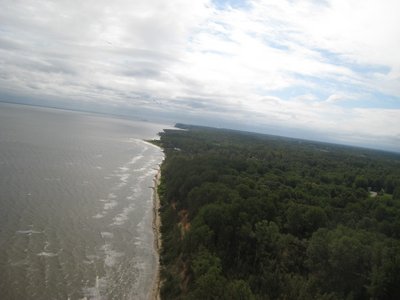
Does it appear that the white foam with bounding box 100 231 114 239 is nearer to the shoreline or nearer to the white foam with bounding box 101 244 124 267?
the white foam with bounding box 101 244 124 267

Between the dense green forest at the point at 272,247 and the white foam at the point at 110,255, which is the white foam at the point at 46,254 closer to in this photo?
the white foam at the point at 110,255

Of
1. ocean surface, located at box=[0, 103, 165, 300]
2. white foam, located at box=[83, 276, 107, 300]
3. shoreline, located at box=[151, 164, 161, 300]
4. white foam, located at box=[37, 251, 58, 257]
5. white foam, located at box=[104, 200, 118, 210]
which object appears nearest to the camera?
white foam, located at box=[83, 276, 107, 300]

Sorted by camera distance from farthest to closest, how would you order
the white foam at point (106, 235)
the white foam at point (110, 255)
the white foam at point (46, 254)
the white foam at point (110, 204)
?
1. the white foam at point (110, 204)
2. the white foam at point (106, 235)
3. the white foam at point (110, 255)
4. the white foam at point (46, 254)

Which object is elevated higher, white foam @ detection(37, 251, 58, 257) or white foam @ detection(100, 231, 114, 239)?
white foam @ detection(37, 251, 58, 257)

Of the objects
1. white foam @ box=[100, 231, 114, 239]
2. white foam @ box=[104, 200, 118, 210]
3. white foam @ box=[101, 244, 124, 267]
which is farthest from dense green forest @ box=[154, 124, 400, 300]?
white foam @ box=[104, 200, 118, 210]

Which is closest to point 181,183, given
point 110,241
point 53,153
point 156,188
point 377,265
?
point 156,188

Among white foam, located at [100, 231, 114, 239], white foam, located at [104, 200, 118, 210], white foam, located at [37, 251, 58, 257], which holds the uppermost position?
white foam, located at [104, 200, 118, 210]

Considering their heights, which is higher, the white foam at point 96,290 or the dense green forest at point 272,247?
the dense green forest at point 272,247

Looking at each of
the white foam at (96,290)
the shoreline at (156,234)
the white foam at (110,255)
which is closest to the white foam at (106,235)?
the white foam at (110,255)

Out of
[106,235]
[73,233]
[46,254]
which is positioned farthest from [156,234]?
[46,254]

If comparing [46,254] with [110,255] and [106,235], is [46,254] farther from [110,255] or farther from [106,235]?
[106,235]

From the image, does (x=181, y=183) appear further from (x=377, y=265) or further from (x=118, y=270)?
(x=377, y=265)
